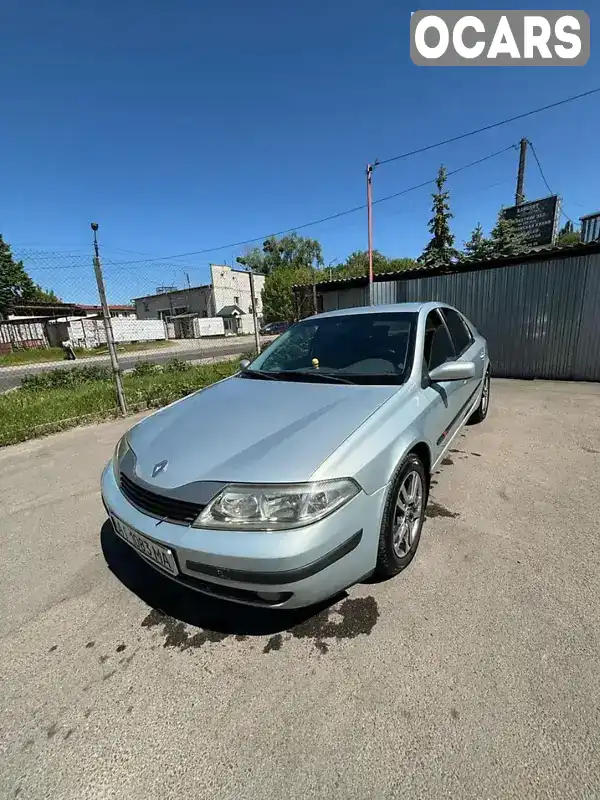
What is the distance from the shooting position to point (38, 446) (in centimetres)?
496

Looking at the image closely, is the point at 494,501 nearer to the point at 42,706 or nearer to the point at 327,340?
the point at 327,340

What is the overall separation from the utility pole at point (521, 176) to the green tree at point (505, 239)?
1223 mm

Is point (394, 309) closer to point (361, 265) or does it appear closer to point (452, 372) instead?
point (452, 372)

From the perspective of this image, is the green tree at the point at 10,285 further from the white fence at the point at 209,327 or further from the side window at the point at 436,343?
the side window at the point at 436,343

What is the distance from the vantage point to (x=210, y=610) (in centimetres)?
198

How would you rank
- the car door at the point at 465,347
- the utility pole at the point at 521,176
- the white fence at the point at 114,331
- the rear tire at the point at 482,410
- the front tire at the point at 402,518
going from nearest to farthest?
the front tire at the point at 402,518 → the car door at the point at 465,347 → the rear tire at the point at 482,410 → the utility pole at the point at 521,176 → the white fence at the point at 114,331

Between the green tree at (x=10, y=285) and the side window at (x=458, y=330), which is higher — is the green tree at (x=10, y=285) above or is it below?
above

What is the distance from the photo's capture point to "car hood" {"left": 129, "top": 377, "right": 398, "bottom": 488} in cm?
167

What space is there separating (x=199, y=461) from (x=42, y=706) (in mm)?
1204

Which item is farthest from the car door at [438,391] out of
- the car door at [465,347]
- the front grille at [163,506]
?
the front grille at [163,506]

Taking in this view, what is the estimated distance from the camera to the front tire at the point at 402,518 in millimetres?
1911

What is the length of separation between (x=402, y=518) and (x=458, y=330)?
2.45 m

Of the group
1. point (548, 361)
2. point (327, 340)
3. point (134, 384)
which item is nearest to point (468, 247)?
point (548, 361)

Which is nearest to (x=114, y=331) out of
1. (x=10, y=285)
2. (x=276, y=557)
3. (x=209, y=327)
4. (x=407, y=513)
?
(x=209, y=327)
